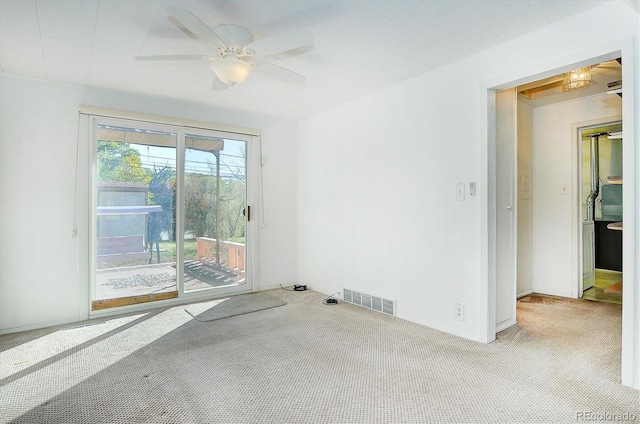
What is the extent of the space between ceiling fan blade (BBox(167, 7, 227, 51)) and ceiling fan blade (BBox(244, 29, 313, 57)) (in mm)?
205

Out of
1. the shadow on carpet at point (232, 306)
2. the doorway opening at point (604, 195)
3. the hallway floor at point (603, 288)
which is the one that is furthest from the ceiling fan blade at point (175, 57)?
the doorway opening at point (604, 195)

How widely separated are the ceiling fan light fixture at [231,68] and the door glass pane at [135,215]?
1812 millimetres

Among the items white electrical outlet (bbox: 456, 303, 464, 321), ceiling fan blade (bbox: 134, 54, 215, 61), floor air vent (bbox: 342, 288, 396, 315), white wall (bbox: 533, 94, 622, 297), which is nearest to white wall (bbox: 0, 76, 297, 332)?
ceiling fan blade (bbox: 134, 54, 215, 61)

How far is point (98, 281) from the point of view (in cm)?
348

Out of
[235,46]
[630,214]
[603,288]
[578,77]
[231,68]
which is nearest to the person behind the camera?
[630,214]

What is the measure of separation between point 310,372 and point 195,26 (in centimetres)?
214

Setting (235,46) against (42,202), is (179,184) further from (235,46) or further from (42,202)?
(235,46)

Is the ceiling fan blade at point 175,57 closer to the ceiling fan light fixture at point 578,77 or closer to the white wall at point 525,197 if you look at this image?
the ceiling fan light fixture at point 578,77

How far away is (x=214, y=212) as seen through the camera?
4168mm

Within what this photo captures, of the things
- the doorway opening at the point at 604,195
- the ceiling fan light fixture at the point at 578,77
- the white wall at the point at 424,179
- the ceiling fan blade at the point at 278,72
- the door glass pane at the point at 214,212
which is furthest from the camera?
the doorway opening at the point at 604,195

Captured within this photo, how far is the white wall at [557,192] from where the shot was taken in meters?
4.07

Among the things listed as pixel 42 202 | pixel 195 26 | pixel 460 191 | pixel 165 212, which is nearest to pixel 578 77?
pixel 460 191

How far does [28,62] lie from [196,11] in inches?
68.2

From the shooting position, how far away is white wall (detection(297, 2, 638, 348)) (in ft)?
8.14
